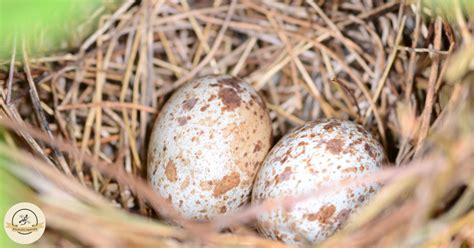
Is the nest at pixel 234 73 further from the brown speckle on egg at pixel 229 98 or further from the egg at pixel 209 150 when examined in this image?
the brown speckle on egg at pixel 229 98

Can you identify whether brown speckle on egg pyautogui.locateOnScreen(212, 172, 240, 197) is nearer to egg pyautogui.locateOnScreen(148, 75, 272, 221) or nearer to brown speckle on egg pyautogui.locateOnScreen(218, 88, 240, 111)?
egg pyautogui.locateOnScreen(148, 75, 272, 221)

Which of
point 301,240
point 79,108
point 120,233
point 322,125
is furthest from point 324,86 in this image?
point 120,233

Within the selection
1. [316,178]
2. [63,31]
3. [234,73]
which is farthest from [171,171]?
[63,31]

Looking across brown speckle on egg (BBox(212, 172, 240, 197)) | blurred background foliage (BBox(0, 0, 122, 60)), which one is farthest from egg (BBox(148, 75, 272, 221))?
blurred background foliage (BBox(0, 0, 122, 60))

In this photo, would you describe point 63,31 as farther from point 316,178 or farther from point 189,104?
point 316,178

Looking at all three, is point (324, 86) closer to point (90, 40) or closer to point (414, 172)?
point (90, 40)
